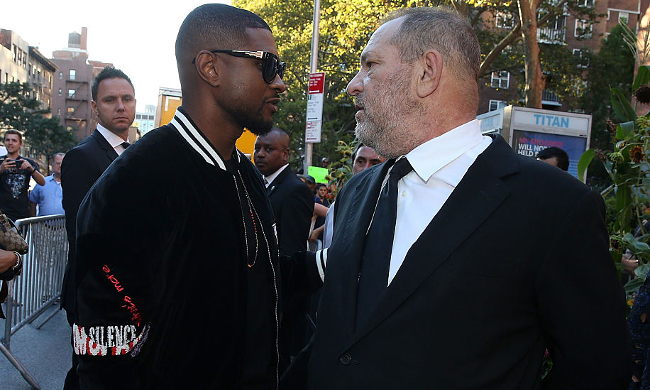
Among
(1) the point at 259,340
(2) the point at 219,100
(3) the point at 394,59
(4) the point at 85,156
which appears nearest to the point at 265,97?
(2) the point at 219,100

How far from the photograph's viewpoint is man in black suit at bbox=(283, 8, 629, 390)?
1.64 meters

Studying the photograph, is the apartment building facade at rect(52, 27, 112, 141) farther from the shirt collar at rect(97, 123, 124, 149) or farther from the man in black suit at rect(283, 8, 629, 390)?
the man in black suit at rect(283, 8, 629, 390)

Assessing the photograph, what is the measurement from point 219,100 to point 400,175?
0.77 m

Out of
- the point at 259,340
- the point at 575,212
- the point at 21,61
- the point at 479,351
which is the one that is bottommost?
the point at 259,340

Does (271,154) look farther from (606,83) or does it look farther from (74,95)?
(74,95)

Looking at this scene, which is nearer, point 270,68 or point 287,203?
point 270,68

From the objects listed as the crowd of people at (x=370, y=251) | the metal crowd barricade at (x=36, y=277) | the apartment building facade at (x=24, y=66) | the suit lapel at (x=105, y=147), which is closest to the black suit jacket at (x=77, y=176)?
the suit lapel at (x=105, y=147)

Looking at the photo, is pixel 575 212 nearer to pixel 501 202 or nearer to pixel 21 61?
pixel 501 202

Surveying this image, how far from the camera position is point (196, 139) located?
2146 millimetres

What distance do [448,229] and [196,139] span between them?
1.00 metres

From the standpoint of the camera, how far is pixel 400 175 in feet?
6.59

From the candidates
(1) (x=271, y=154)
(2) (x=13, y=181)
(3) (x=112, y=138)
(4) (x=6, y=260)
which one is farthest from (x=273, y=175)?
(2) (x=13, y=181)

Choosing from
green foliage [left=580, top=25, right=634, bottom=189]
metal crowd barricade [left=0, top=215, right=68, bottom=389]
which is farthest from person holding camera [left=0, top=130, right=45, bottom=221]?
green foliage [left=580, top=25, right=634, bottom=189]

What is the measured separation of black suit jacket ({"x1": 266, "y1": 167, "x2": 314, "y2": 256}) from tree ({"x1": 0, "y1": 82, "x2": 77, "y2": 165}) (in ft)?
139
